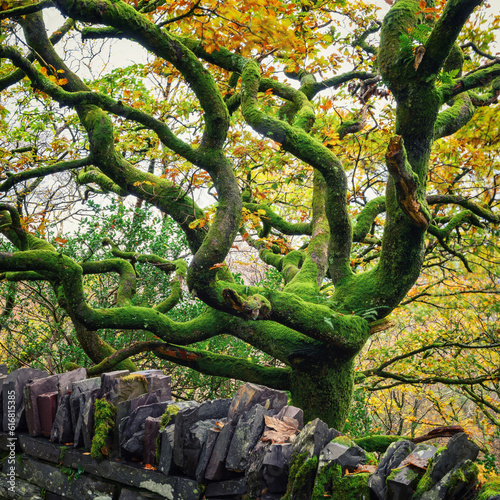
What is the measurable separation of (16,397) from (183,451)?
7.33ft

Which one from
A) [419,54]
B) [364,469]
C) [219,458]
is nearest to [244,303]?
[219,458]

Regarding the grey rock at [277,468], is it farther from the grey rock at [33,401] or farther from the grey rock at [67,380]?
the grey rock at [33,401]

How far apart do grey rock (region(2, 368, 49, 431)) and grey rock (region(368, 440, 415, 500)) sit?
339 centimetres

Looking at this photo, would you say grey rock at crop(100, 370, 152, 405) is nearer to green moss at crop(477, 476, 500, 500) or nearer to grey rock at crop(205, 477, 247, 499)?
grey rock at crop(205, 477, 247, 499)

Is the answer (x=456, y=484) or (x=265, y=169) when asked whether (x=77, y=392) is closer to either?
(x=456, y=484)

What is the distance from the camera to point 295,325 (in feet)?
12.6

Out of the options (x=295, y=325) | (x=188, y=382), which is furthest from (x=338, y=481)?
(x=188, y=382)

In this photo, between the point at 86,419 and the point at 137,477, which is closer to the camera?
the point at 137,477

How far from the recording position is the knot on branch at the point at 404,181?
9.37 feet

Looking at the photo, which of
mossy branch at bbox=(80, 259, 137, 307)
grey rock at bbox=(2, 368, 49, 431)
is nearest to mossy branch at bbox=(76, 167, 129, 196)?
mossy branch at bbox=(80, 259, 137, 307)

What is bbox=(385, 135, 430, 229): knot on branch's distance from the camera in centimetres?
286

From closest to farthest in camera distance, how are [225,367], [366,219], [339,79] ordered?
[225,367] → [366,219] → [339,79]

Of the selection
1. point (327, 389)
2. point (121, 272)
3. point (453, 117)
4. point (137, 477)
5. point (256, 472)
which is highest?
point (453, 117)

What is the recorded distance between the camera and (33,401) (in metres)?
3.62
